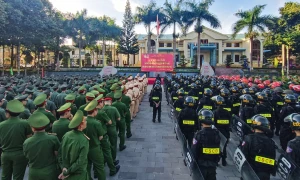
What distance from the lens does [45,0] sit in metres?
31.6

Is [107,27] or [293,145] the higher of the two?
[107,27]

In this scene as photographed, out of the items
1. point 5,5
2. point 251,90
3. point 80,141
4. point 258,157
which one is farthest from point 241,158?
point 5,5

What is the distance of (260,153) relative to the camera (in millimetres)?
3930

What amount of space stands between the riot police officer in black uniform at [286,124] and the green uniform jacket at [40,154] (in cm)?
552

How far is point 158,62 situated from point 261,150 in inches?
847

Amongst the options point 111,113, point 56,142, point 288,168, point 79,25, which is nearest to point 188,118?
point 111,113

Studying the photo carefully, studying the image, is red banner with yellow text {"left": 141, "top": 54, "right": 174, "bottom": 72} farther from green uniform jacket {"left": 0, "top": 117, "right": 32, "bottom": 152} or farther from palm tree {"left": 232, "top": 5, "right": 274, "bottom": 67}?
green uniform jacket {"left": 0, "top": 117, "right": 32, "bottom": 152}

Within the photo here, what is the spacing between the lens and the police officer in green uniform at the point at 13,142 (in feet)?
13.8

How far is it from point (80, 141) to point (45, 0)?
3324 centimetres

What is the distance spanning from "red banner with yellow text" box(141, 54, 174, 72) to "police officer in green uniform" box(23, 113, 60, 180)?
21.7m

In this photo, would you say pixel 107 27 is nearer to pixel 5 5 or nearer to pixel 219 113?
pixel 5 5

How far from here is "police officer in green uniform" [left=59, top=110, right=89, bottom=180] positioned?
3.45m

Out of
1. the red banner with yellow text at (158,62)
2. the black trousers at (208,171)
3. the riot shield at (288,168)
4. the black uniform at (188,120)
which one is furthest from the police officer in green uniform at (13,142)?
the red banner with yellow text at (158,62)

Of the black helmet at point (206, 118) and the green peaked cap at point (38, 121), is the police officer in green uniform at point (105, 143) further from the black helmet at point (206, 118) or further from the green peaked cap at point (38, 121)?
the black helmet at point (206, 118)
